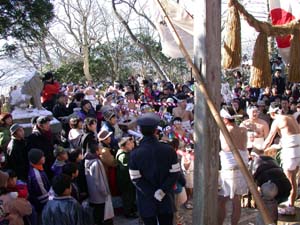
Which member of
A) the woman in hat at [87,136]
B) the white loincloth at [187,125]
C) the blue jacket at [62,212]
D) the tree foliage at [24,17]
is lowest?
the blue jacket at [62,212]

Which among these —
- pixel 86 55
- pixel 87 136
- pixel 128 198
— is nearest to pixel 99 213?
pixel 128 198

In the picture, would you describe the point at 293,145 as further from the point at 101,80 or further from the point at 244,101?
the point at 101,80

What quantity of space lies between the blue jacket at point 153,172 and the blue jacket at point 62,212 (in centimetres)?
73

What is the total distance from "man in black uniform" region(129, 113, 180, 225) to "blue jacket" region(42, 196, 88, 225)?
2.28ft

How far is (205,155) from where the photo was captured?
3.88 metres

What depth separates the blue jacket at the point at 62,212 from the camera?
4375 mm

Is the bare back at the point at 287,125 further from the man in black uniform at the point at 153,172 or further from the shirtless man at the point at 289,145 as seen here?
the man in black uniform at the point at 153,172

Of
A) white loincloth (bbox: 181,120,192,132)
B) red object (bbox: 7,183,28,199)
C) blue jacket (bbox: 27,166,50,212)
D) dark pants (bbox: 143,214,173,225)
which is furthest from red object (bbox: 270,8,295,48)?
white loincloth (bbox: 181,120,192,132)

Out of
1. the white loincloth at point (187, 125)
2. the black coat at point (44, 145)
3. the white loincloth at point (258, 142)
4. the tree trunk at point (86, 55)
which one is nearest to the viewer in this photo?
the black coat at point (44, 145)

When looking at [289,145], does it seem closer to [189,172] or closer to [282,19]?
[189,172]

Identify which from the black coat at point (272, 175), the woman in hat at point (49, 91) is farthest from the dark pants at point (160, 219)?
the woman in hat at point (49, 91)

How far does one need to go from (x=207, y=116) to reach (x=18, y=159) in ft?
10.1

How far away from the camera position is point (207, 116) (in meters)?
3.83

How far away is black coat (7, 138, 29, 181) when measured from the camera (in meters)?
5.79
